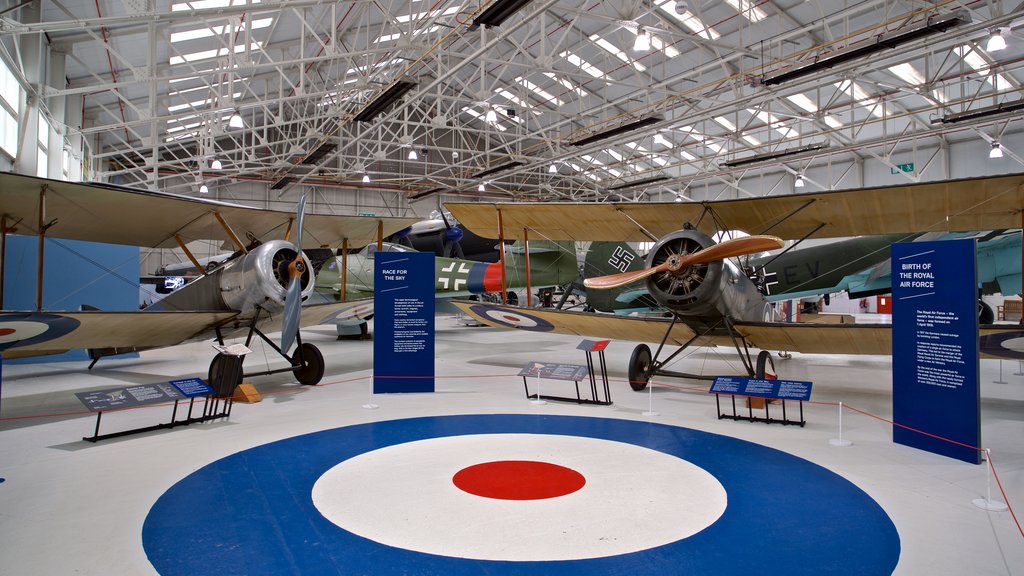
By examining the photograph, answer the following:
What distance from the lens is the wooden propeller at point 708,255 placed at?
6.31m

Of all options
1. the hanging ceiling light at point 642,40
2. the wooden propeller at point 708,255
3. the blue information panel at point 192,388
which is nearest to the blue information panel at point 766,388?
the wooden propeller at point 708,255

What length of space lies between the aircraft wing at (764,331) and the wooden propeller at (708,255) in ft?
3.44

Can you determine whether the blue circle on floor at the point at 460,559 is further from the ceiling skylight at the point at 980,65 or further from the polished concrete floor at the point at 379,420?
the ceiling skylight at the point at 980,65

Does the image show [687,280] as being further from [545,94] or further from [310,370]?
[545,94]

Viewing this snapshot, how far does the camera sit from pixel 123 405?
520cm

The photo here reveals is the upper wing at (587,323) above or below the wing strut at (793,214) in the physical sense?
below

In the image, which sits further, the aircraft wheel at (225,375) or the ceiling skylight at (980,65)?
the ceiling skylight at (980,65)

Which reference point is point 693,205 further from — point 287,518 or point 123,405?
point 123,405

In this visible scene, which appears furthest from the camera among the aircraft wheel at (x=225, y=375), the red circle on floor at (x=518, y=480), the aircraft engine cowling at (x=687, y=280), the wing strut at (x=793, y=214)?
the wing strut at (x=793, y=214)

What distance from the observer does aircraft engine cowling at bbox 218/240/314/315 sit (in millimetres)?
7527

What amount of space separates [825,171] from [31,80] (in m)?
31.5

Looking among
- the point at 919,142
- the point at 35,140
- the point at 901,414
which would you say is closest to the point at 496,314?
the point at 901,414

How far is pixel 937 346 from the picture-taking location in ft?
16.5

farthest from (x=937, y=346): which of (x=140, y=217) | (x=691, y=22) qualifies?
(x=691, y=22)
